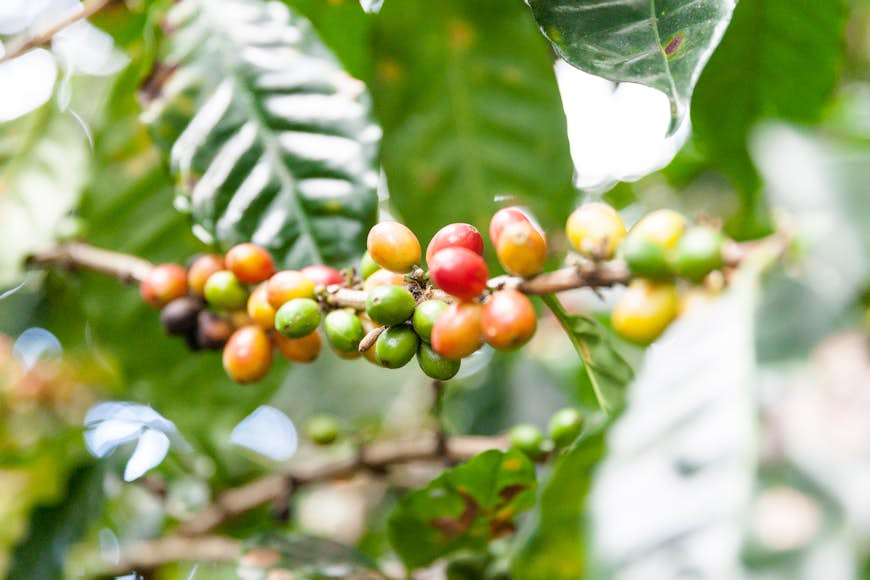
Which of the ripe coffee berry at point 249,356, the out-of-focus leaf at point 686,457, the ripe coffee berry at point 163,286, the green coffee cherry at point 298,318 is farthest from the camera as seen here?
the ripe coffee berry at point 163,286

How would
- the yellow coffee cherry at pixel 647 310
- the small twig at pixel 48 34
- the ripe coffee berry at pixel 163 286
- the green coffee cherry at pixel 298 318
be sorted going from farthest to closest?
the small twig at pixel 48 34
the ripe coffee berry at pixel 163 286
the green coffee cherry at pixel 298 318
the yellow coffee cherry at pixel 647 310

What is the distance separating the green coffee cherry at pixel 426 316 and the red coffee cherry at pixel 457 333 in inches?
0.7

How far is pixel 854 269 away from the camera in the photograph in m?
0.59

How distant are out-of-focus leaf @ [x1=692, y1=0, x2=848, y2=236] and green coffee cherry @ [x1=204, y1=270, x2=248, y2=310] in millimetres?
914

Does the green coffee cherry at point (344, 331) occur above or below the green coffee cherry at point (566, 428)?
above

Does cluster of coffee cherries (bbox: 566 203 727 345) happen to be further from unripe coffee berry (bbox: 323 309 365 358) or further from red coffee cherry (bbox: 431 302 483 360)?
unripe coffee berry (bbox: 323 309 365 358)

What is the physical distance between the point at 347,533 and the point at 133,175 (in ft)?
3.86

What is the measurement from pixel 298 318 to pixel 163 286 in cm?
30

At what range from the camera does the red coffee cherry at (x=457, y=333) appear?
665mm

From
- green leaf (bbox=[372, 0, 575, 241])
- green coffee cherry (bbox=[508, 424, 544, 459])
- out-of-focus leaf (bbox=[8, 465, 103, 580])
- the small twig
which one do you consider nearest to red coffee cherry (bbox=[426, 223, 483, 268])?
green coffee cherry (bbox=[508, 424, 544, 459])

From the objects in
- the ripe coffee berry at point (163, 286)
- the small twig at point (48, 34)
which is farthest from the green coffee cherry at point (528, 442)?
the small twig at point (48, 34)

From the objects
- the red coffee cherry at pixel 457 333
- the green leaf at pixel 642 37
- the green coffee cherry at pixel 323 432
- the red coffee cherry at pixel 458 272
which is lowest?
the green coffee cherry at pixel 323 432

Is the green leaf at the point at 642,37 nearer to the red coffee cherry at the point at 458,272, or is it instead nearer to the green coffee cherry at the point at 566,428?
the red coffee cherry at the point at 458,272

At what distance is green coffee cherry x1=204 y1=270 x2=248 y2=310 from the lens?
2.91 ft
